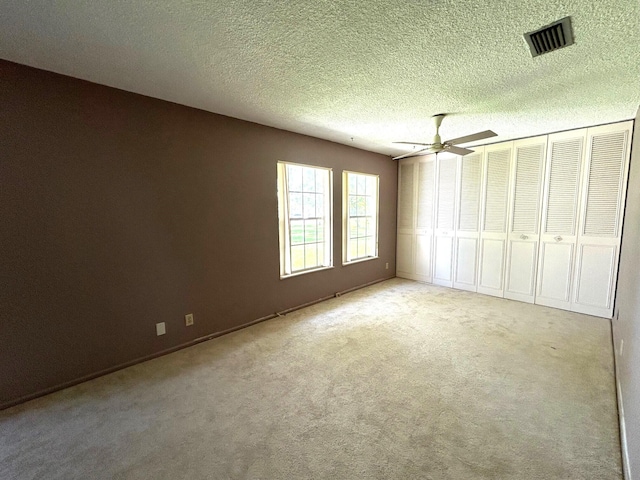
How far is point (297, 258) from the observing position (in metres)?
3.90

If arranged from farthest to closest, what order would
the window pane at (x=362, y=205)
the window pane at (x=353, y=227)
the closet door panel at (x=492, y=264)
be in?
the window pane at (x=362, y=205) < the window pane at (x=353, y=227) < the closet door panel at (x=492, y=264)

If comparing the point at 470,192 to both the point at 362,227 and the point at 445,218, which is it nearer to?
the point at 445,218

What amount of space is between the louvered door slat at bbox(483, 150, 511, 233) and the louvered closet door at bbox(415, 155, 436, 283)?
865 millimetres

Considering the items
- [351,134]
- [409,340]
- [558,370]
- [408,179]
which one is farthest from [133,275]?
[408,179]

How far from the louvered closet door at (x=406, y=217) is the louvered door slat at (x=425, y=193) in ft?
0.39

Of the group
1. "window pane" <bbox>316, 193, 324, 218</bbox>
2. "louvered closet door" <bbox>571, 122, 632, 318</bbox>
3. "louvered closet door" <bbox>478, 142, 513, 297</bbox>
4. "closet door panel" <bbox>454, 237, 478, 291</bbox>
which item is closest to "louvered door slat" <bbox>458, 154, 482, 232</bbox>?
"louvered closet door" <bbox>478, 142, 513, 297</bbox>

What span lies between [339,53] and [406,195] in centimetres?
384

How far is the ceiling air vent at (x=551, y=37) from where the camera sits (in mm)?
1501

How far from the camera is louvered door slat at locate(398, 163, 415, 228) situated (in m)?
5.20

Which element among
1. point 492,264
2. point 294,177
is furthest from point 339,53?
point 492,264

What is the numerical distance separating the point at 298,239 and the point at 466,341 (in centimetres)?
234

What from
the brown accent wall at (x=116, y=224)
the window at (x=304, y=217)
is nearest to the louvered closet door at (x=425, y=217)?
the window at (x=304, y=217)

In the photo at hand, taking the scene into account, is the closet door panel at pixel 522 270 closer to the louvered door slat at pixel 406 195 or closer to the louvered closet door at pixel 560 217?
the louvered closet door at pixel 560 217

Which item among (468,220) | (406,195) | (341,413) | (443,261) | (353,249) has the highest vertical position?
(406,195)
